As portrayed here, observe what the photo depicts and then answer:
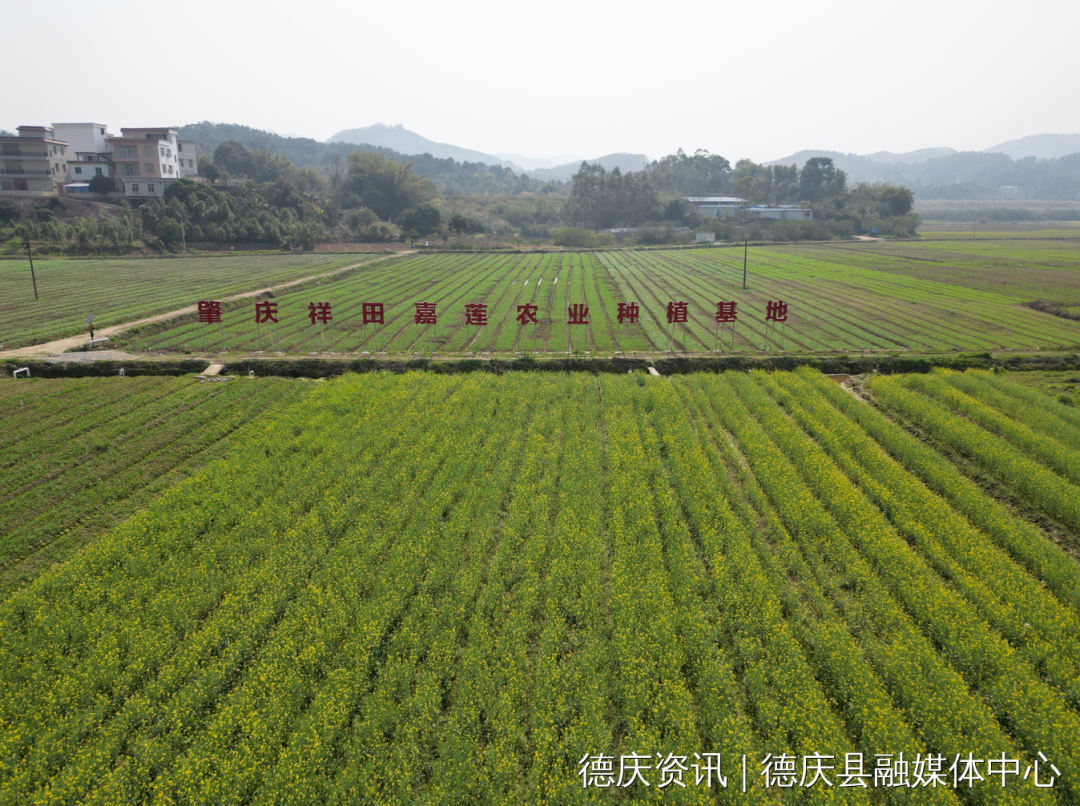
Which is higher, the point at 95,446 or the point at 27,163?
the point at 27,163

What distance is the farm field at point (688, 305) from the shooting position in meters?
32.8

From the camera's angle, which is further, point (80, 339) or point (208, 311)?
point (80, 339)

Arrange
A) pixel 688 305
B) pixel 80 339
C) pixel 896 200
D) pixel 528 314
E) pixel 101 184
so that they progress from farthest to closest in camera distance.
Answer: pixel 896 200 < pixel 101 184 < pixel 688 305 < pixel 528 314 < pixel 80 339

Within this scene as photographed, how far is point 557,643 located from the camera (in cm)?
1137

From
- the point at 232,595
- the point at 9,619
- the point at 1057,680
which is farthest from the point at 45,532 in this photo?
the point at 1057,680

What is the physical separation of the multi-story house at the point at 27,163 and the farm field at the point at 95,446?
85.4 meters

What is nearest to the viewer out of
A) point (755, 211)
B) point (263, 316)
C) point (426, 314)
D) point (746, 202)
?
point (426, 314)

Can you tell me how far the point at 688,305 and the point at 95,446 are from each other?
37301 mm

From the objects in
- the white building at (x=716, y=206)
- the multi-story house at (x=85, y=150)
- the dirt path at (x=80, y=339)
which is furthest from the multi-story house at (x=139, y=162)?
the white building at (x=716, y=206)

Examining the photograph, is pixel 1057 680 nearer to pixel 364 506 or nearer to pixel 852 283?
pixel 364 506

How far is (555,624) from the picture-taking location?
38.8 feet

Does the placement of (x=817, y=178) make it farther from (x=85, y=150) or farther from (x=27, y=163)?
(x=27, y=163)

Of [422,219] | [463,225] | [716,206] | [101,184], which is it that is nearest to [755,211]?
[716,206]

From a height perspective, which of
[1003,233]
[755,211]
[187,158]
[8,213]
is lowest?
[8,213]
